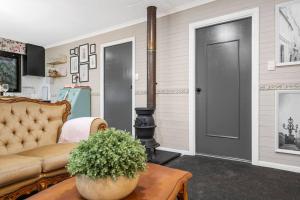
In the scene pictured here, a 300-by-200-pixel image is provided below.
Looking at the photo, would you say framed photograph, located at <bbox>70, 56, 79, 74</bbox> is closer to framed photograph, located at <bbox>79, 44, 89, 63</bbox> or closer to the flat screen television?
framed photograph, located at <bbox>79, 44, 89, 63</bbox>

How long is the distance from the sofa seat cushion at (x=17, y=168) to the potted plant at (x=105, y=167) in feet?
2.37

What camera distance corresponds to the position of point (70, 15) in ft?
11.8

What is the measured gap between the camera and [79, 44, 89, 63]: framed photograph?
4531mm

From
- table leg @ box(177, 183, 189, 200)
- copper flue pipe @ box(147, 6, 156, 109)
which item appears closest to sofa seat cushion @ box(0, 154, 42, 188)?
table leg @ box(177, 183, 189, 200)

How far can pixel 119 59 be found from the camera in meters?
4.05

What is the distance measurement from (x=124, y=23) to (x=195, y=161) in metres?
2.78

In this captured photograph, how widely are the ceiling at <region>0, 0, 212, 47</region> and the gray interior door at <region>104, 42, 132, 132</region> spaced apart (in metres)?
0.53

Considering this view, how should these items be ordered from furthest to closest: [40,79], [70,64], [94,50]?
[40,79] → [70,64] → [94,50]

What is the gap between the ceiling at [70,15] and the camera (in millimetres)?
3139

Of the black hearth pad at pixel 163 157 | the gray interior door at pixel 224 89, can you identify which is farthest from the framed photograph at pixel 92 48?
the black hearth pad at pixel 163 157

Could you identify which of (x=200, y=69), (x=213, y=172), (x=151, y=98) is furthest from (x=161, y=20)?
(x=213, y=172)

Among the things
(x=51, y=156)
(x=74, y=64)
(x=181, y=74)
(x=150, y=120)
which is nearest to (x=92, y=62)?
(x=74, y=64)

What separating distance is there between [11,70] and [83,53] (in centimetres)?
196

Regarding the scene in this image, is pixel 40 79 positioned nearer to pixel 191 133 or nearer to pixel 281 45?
pixel 191 133
